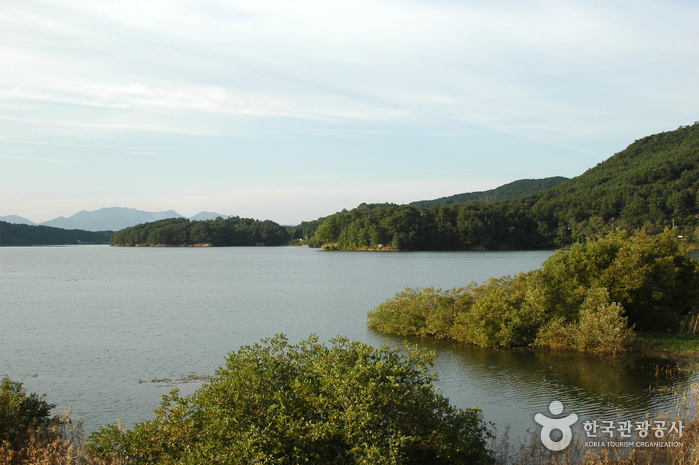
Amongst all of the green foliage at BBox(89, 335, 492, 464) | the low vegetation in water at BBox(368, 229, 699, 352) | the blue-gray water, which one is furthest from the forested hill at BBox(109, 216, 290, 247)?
the green foliage at BBox(89, 335, 492, 464)

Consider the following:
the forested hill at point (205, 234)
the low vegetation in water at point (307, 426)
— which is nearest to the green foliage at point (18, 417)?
the low vegetation in water at point (307, 426)

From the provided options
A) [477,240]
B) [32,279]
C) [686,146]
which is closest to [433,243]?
[477,240]

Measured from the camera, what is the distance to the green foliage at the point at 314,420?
7391 millimetres

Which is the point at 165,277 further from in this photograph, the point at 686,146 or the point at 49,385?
the point at 686,146

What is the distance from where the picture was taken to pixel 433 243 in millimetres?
129625

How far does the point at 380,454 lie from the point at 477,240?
123m

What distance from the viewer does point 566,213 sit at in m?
120

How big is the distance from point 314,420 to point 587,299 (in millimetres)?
15085

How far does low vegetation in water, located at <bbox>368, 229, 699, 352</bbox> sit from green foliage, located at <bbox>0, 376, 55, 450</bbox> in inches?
613

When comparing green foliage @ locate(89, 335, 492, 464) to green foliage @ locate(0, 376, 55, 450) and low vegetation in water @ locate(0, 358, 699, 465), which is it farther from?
green foliage @ locate(0, 376, 55, 450)

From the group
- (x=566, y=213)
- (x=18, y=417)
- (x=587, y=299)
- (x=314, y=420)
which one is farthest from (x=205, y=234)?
(x=314, y=420)

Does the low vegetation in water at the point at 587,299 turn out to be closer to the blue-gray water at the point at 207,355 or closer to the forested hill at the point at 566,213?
the blue-gray water at the point at 207,355

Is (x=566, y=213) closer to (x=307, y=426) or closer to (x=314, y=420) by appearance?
(x=314, y=420)

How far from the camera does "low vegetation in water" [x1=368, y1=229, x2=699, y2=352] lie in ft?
64.0
